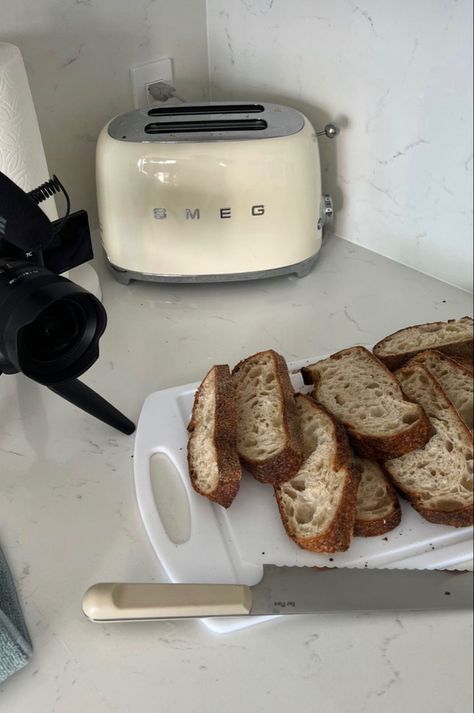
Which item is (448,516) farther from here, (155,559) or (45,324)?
(45,324)

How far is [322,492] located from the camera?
52cm

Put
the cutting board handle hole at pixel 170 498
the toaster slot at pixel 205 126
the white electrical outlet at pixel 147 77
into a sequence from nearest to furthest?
A: 1. the cutting board handle hole at pixel 170 498
2. the toaster slot at pixel 205 126
3. the white electrical outlet at pixel 147 77

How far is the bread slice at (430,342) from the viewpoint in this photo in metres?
0.50

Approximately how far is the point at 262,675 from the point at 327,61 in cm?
63

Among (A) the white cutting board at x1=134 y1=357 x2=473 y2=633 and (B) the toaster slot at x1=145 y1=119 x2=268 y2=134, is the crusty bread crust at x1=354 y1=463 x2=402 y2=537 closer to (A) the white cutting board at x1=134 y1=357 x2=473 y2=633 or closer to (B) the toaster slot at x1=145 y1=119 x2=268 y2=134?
(A) the white cutting board at x1=134 y1=357 x2=473 y2=633

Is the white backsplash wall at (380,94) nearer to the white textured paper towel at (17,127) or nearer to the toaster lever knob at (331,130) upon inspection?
the toaster lever knob at (331,130)

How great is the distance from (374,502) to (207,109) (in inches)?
20.9

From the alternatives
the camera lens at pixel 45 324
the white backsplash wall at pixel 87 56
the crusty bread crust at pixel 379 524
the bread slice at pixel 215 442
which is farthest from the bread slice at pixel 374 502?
the white backsplash wall at pixel 87 56

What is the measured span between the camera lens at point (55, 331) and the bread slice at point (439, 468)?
28 cm

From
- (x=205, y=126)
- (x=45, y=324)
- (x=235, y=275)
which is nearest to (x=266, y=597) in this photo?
(x=45, y=324)

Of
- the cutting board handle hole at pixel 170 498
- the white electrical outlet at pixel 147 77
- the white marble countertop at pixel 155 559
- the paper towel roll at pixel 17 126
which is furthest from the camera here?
the white electrical outlet at pixel 147 77

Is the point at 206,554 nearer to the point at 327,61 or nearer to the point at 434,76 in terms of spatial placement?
the point at 434,76

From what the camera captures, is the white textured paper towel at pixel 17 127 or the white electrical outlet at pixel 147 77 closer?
the white textured paper towel at pixel 17 127

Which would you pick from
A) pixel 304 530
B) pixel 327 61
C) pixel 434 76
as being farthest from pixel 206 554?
pixel 327 61
